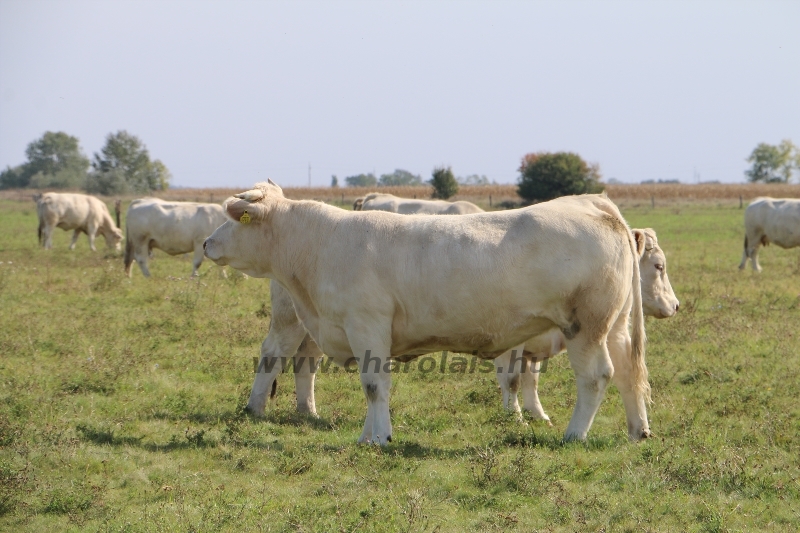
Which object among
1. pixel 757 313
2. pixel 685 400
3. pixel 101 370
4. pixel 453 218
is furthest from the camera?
pixel 757 313

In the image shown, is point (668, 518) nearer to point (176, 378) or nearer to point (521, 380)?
point (521, 380)

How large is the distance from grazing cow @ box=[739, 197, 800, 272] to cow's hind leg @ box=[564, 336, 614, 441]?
16.6m

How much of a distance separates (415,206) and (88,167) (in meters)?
122

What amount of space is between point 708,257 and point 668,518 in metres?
19.7

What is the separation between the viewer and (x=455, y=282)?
7.26 metres

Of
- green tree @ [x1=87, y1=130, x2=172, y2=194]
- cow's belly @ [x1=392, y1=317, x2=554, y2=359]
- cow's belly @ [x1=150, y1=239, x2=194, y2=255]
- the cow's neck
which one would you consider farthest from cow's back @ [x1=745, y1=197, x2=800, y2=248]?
green tree @ [x1=87, y1=130, x2=172, y2=194]

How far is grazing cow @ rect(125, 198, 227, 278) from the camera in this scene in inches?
834

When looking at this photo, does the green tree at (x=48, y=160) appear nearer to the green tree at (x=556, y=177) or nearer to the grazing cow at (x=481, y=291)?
the green tree at (x=556, y=177)

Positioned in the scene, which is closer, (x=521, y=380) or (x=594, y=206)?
(x=594, y=206)

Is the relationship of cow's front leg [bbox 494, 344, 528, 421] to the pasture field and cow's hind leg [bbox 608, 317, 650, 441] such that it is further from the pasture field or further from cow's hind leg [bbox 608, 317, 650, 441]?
cow's hind leg [bbox 608, 317, 650, 441]

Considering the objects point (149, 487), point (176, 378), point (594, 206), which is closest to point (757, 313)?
point (594, 206)

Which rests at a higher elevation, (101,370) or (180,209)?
(180,209)

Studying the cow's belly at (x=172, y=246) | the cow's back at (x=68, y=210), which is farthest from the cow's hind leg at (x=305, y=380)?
the cow's back at (x=68, y=210)

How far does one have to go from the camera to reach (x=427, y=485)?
623 centimetres
